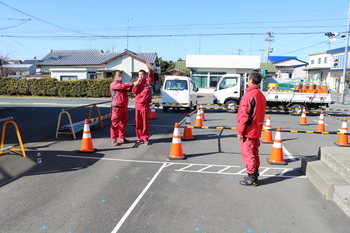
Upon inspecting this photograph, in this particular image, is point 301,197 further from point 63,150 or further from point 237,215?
Result: point 63,150

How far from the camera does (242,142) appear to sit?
18.5ft

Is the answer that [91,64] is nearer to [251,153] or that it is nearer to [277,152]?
[277,152]

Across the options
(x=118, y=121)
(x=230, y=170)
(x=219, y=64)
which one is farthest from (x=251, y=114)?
(x=219, y=64)

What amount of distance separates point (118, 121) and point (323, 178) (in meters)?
5.36

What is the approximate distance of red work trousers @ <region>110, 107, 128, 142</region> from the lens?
8.51 meters

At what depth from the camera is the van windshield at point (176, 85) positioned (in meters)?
18.2

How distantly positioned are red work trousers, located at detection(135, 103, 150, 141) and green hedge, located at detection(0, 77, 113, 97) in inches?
1004

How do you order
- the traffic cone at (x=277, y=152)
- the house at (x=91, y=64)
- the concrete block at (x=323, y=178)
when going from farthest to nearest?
the house at (x=91, y=64) → the traffic cone at (x=277, y=152) → the concrete block at (x=323, y=178)

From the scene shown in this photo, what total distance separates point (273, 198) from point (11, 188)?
4.44m

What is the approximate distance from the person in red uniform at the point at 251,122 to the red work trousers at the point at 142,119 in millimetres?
3754

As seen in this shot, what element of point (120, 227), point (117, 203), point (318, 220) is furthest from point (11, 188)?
point (318, 220)

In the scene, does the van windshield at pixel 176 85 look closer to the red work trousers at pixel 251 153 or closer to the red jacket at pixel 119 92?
the red jacket at pixel 119 92

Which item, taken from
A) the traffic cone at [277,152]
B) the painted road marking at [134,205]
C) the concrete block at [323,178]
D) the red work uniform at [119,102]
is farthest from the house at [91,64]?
the concrete block at [323,178]

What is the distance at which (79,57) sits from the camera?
43812 mm
